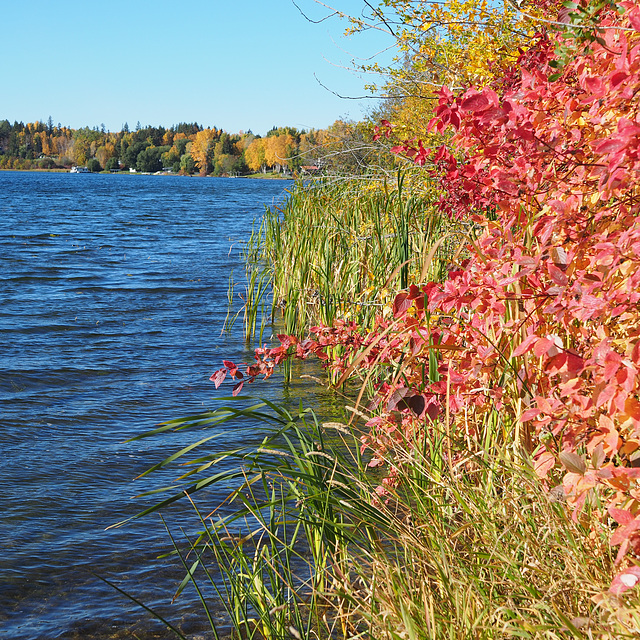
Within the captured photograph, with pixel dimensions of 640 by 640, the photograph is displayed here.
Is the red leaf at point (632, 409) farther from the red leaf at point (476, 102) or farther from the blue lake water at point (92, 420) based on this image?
the blue lake water at point (92, 420)

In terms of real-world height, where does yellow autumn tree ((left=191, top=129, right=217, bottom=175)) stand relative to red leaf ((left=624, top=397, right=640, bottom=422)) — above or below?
above

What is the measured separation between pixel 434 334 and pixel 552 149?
2.99 feet

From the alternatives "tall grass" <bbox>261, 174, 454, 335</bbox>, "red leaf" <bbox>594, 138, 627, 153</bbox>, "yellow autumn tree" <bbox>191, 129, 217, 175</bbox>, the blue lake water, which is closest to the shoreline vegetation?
"red leaf" <bbox>594, 138, 627, 153</bbox>

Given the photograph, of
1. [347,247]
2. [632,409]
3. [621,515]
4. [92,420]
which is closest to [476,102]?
[632,409]

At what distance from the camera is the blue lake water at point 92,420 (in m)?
3.20

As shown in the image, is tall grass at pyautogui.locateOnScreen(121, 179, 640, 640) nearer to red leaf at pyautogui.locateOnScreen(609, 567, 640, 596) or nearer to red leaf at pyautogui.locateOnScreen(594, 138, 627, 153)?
red leaf at pyautogui.locateOnScreen(609, 567, 640, 596)

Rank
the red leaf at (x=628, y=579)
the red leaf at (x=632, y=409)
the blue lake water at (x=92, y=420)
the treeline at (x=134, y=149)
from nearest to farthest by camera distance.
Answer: the red leaf at (x=628, y=579), the red leaf at (x=632, y=409), the blue lake water at (x=92, y=420), the treeline at (x=134, y=149)

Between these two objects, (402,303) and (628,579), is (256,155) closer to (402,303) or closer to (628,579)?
(402,303)

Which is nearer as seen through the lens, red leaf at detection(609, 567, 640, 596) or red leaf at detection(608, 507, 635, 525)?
red leaf at detection(609, 567, 640, 596)

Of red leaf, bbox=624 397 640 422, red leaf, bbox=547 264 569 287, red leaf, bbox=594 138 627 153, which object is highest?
red leaf, bbox=594 138 627 153

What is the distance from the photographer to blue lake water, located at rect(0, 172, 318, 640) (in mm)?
3195

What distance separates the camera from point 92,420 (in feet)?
18.8

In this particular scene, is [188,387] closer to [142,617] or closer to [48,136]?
[142,617]

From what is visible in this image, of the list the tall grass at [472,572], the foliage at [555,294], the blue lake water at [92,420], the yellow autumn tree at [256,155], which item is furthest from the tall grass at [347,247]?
the yellow autumn tree at [256,155]
